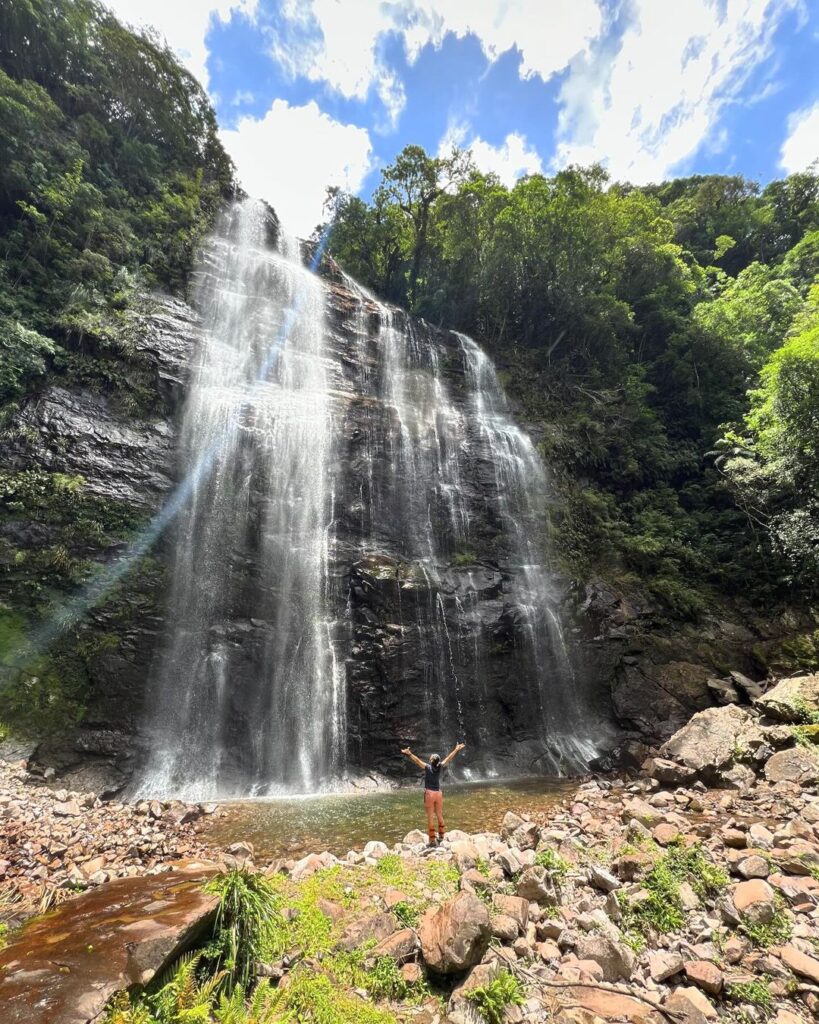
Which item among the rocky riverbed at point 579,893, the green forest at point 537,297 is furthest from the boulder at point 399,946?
the green forest at point 537,297

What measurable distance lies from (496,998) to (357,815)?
6.47 meters

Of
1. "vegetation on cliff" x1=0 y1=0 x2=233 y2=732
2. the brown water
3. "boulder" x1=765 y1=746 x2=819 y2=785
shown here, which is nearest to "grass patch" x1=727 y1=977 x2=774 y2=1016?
the brown water

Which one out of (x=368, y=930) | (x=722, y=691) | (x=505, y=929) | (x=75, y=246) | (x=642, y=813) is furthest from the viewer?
(x=75, y=246)

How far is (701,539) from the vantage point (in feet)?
61.9

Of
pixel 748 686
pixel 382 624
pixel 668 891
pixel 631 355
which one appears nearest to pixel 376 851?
pixel 668 891

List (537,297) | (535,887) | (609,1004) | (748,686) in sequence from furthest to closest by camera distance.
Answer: (537,297)
(748,686)
(535,887)
(609,1004)

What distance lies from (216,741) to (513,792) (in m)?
7.14

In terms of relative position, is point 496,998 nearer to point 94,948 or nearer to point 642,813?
point 94,948

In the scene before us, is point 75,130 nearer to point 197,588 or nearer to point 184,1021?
point 197,588

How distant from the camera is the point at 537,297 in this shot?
27.8 metres

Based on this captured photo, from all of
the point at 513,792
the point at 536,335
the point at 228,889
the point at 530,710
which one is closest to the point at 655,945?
the point at 228,889

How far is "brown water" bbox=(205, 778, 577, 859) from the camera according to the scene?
7.57m

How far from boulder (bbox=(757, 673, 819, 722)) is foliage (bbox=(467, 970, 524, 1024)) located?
906 cm

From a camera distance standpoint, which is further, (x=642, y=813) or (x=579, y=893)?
(x=642, y=813)
